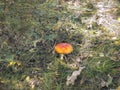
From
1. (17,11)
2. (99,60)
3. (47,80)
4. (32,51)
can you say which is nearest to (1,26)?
(17,11)

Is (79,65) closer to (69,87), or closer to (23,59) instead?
(69,87)

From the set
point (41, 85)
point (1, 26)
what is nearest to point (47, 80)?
point (41, 85)

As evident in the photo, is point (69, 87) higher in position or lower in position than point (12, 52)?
lower

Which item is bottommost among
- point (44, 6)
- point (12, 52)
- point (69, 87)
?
point (69, 87)

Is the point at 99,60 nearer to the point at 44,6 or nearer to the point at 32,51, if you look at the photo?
the point at 32,51

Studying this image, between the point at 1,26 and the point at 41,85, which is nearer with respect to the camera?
the point at 41,85

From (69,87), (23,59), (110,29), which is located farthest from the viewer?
(110,29)

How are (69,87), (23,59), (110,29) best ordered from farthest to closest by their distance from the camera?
(110,29)
(23,59)
(69,87)
